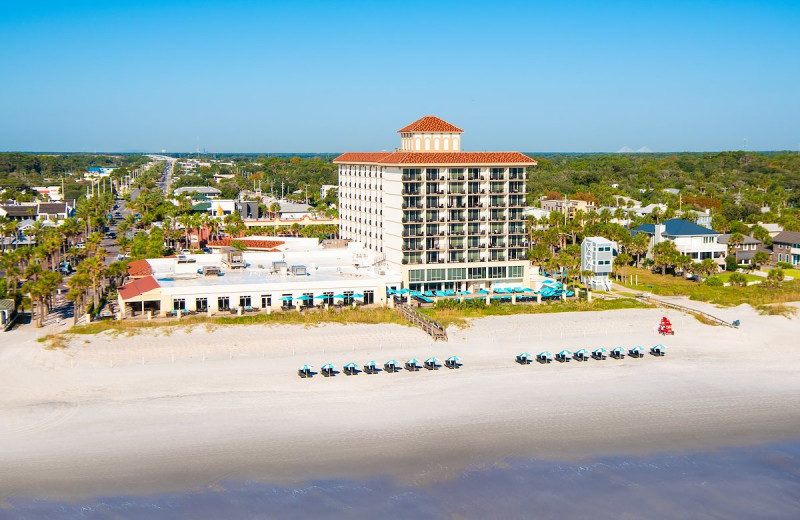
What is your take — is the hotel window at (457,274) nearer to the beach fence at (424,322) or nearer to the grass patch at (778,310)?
the beach fence at (424,322)

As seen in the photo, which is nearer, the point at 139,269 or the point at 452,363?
the point at 452,363

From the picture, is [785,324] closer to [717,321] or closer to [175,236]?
[717,321]

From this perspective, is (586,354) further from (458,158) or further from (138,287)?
(138,287)

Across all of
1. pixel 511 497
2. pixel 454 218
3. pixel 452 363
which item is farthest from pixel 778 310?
pixel 511 497

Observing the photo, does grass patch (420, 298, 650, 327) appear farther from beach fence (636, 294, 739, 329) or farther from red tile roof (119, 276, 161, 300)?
red tile roof (119, 276, 161, 300)

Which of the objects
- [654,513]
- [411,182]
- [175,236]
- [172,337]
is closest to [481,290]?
[411,182]

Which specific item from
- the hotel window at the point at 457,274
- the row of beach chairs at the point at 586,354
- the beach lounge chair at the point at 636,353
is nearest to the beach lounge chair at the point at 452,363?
the row of beach chairs at the point at 586,354
